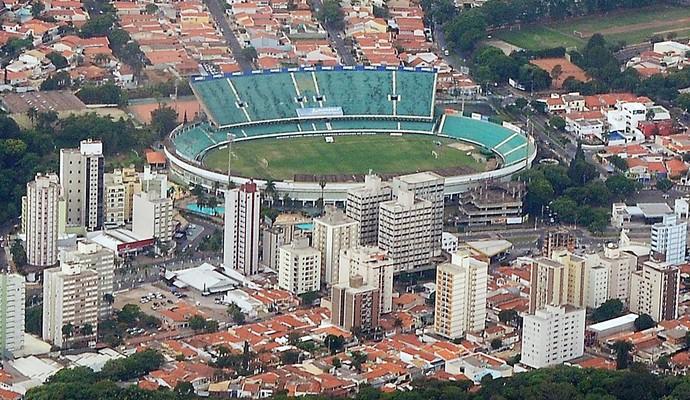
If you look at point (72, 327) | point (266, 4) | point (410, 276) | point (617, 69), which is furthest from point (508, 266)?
point (266, 4)

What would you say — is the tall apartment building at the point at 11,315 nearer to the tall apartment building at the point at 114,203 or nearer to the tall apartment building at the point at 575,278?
the tall apartment building at the point at 114,203

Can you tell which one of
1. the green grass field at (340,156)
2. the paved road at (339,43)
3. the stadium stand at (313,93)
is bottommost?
the green grass field at (340,156)

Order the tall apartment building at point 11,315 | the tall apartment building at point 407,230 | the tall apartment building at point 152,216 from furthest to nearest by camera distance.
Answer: the tall apartment building at point 152,216, the tall apartment building at point 407,230, the tall apartment building at point 11,315

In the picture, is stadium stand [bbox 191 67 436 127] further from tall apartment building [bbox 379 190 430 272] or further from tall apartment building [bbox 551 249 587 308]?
tall apartment building [bbox 551 249 587 308]

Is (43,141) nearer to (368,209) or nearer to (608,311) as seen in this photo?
(368,209)

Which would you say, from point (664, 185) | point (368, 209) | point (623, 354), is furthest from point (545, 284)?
point (664, 185)

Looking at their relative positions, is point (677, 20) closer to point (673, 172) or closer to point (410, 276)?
point (673, 172)

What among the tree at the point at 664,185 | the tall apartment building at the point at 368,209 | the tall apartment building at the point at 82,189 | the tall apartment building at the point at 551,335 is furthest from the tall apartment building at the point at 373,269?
the tree at the point at 664,185
